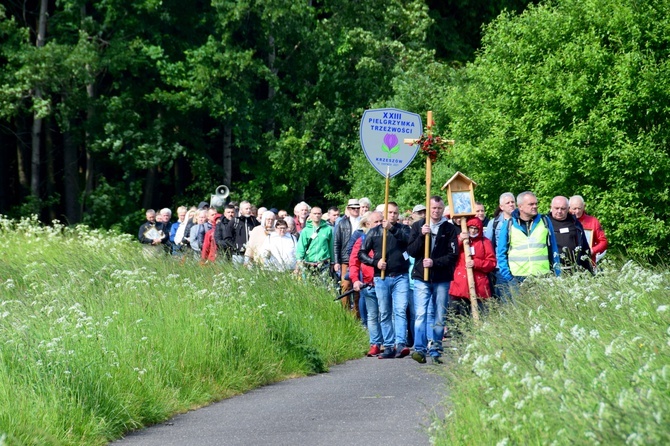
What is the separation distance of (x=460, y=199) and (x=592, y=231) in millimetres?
2747

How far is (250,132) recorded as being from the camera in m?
42.4

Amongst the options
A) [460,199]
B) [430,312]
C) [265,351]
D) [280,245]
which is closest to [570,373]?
[265,351]

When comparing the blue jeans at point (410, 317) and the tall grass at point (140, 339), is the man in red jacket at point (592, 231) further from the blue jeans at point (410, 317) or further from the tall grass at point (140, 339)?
the tall grass at point (140, 339)

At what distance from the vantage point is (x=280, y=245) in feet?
63.5

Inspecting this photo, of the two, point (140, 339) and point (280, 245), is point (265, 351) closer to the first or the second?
point (140, 339)

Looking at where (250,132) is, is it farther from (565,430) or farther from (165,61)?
(565,430)

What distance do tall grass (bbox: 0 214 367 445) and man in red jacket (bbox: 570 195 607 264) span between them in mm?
3231

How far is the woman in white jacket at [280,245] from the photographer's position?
1906 cm

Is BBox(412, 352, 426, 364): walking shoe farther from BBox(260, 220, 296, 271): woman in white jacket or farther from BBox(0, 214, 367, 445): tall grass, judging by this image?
BBox(260, 220, 296, 271): woman in white jacket

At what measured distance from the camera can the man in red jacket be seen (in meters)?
16.7

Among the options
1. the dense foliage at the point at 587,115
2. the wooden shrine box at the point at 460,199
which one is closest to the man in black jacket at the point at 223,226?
the wooden shrine box at the point at 460,199

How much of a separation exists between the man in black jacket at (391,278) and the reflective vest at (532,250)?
198cm

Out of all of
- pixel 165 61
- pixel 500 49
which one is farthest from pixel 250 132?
pixel 500 49

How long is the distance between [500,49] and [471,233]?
19982mm
